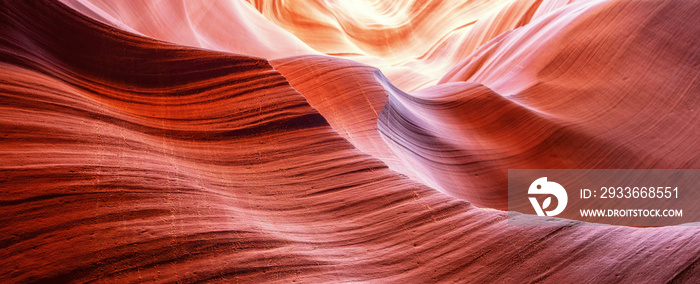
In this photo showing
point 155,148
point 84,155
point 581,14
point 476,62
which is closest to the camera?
point 84,155

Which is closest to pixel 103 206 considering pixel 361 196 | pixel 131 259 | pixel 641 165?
pixel 131 259

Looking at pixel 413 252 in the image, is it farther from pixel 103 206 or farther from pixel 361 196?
pixel 103 206

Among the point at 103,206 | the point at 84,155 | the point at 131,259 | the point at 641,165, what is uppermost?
the point at 84,155

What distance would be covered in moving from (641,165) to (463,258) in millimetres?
3054

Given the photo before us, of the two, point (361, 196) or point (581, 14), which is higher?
point (581, 14)

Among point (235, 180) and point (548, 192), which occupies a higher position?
point (235, 180)

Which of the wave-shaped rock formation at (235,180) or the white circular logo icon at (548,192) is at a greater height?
the wave-shaped rock formation at (235,180)

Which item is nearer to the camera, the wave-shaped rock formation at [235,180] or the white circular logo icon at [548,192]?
the wave-shaped rock formation at [235,180]

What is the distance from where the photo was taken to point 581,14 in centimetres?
496

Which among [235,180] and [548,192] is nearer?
[235,180]

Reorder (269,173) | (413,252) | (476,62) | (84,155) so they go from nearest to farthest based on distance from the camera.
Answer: (84,155) → (413,252) → (269,173) → (476,62)

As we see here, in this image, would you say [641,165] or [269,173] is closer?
[269,173]

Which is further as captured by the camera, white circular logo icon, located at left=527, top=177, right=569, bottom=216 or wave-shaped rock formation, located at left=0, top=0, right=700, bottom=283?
white circular logo icon, located at left=527, top=177, right=569, bottom=216

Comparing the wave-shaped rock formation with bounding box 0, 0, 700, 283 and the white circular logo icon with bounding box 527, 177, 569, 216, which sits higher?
the wave-shaped rock formation with bounding box 0, 0, 700, 283
